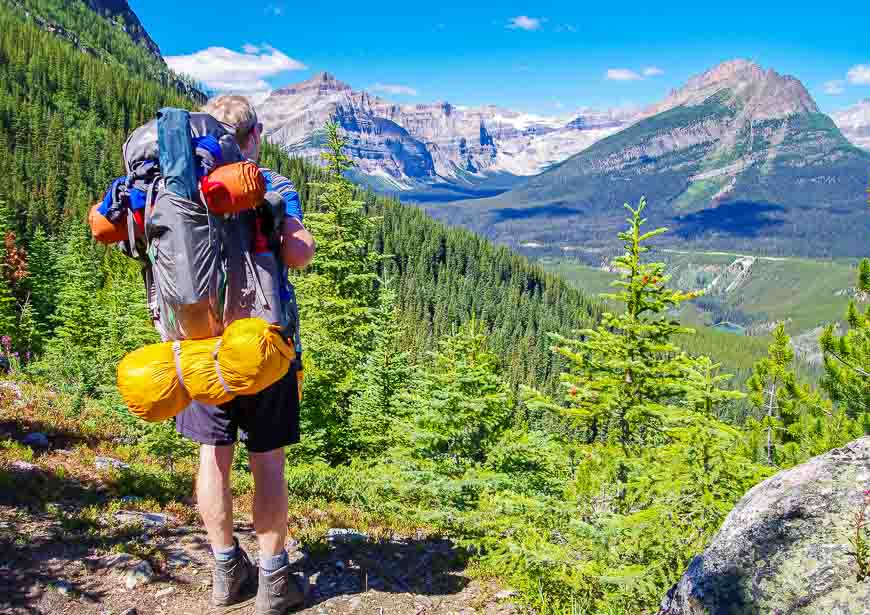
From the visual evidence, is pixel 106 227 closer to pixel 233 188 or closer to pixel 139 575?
pixel 233 188

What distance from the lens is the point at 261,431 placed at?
354cm

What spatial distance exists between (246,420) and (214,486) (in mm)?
504

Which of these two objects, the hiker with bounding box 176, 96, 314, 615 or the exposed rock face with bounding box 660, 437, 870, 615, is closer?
the exposed rock face with bounding box 660, 437, 870, 615

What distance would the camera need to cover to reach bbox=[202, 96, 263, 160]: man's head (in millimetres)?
3400

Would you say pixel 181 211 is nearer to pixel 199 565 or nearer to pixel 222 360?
pixel 222 360

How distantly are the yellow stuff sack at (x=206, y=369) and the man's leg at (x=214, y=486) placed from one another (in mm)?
592

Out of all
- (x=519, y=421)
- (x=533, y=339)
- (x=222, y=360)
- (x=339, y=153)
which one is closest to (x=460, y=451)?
(x=519, y=421)

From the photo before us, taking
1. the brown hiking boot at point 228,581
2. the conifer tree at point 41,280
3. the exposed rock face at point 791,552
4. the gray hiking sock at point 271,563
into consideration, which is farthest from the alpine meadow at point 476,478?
the conifer tree at point 41,280

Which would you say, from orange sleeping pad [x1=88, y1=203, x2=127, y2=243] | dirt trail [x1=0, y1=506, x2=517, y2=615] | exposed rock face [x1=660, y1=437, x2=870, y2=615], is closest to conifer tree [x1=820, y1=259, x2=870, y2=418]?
exposed rock face [x1=660, y1=437, x2=870, y2=615]

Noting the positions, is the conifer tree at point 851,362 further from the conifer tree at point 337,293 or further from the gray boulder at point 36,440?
the gray boulder at point 36,440

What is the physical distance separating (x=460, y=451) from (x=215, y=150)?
5930 mm

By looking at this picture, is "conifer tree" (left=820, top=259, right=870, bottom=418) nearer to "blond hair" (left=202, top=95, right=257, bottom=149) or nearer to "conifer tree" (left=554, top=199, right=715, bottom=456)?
"conifer tree" (left=554, top=199, right=715, bottom=456)

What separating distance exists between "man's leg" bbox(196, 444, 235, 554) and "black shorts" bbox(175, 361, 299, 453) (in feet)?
0.27

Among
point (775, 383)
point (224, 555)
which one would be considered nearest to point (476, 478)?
point (224, 555)
